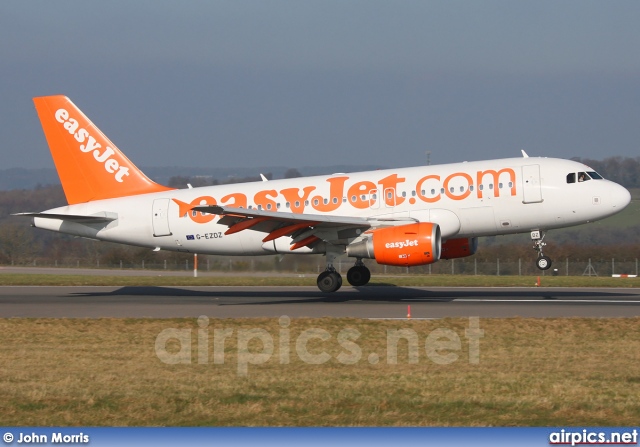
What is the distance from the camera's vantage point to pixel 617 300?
28.8 m

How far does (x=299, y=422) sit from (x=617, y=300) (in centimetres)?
1985

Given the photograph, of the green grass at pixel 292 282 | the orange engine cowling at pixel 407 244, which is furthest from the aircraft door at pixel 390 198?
the green grass at pixel 292 282

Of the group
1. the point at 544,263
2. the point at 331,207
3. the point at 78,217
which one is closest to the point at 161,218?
the point at 78,217

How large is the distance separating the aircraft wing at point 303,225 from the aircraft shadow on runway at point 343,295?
2096 mm

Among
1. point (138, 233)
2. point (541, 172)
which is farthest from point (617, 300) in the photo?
point (138, 233)

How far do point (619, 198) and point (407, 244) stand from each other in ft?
24.7

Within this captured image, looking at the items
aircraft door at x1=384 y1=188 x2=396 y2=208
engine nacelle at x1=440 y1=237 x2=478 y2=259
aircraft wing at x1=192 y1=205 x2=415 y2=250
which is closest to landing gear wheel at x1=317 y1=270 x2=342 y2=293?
aircraft wing at x1=192 y1=205 x2=415 y2=250

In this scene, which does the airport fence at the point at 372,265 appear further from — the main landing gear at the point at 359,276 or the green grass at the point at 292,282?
the main landing gear at the point at 359,276

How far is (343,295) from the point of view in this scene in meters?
31.6

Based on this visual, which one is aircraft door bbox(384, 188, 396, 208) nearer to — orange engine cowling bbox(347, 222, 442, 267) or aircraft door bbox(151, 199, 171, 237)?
orange engine cowling bbox(347, 222, 442, 267)

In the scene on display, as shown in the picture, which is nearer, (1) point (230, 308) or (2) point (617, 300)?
(1) point (230, 308)

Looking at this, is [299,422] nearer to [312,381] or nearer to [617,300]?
[312,381]

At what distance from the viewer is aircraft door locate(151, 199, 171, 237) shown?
104 feet

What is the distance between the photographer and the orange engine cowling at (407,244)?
2658 cm
